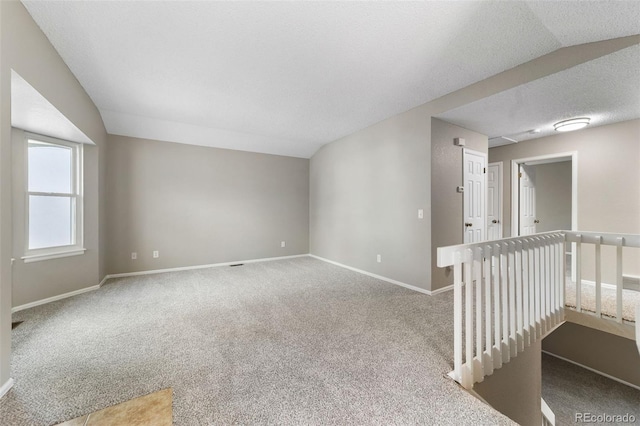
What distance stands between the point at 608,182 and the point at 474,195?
179 centimetres

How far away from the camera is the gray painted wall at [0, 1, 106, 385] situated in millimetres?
1497

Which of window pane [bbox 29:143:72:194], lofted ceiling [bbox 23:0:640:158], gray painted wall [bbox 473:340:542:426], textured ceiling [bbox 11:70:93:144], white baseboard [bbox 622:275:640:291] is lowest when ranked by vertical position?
gray painted wall [bbox 473:340:542:426]

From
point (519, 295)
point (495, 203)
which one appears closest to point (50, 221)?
point (519, 295)

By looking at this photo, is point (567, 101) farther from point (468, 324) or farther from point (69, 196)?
point (69, 196)

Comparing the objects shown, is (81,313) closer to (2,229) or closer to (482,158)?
(2,229)

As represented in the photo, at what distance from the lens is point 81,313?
8.82ft

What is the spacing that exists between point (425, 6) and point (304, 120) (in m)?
2.53

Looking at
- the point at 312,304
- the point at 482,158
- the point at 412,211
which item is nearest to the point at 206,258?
the point at 312,304

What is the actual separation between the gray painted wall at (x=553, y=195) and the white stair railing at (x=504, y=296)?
5.61m

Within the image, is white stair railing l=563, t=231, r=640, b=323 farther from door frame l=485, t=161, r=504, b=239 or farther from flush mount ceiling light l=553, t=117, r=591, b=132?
door frame l=485, t=161, r=504, b=239

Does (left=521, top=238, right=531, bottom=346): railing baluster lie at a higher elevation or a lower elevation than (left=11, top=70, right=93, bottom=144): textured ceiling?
lower

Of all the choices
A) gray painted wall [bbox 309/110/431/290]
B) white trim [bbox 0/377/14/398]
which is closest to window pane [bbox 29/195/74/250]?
white trim [bbox 0/377/14/398]

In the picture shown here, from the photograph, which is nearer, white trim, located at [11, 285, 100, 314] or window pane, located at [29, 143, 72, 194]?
white trim, located at [11, 285, 100, 314]

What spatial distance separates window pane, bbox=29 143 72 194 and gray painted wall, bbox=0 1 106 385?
17.7 inches
